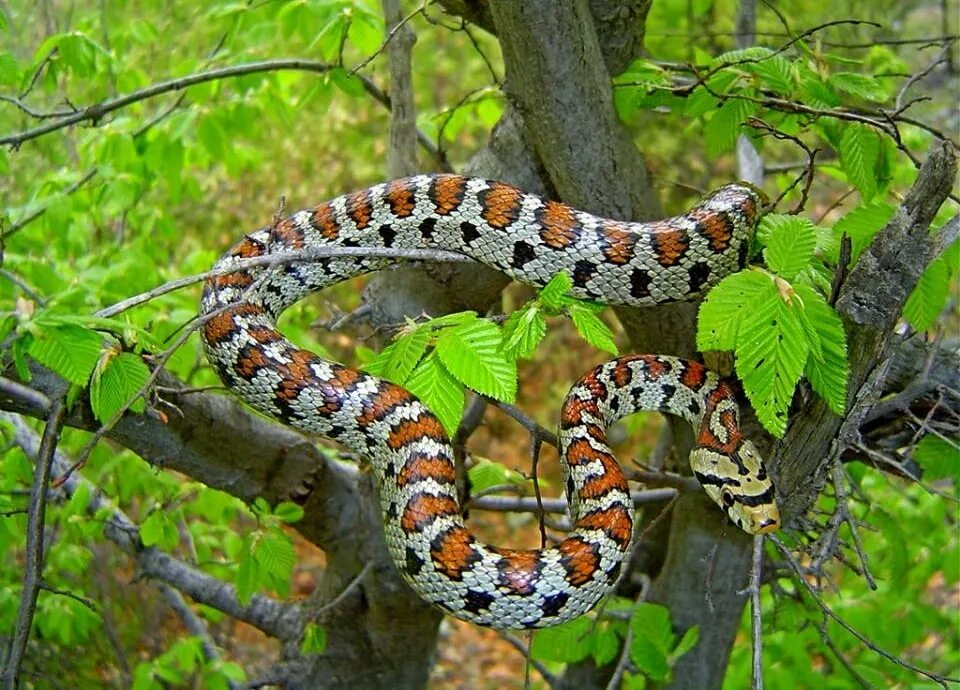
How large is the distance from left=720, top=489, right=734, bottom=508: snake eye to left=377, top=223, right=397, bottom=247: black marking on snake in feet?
6.52

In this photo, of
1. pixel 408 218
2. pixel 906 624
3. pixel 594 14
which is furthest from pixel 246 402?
pixel 906 624

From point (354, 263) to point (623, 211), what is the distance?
4.45ft

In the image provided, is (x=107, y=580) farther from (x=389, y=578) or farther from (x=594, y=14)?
(x=594, y=14)

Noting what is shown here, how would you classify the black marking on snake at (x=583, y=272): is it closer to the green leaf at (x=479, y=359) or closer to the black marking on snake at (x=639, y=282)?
the black marking on snake at (x=639, y=282)

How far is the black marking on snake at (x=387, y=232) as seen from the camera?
464 centimetres

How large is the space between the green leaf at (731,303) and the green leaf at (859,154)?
125cm

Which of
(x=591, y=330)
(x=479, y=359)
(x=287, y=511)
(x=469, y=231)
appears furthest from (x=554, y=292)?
(x=287, y=511)

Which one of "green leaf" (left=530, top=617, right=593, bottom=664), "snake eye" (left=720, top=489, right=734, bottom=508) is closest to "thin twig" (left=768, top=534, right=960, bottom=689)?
"snake eye" (left=720, top=489, right=734, bottom=508)

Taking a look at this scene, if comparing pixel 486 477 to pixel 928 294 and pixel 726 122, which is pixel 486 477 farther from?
pixel 928 294

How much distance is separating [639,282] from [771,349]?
4.25ft

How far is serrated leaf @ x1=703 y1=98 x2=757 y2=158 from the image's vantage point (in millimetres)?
4219

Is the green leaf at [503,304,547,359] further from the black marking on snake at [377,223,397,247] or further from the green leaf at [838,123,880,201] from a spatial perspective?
the green leaf at [838,123,880,201]

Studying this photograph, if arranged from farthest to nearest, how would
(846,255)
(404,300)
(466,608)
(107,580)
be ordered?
(107,580) < (404,300) < (466,608) < (846,255)

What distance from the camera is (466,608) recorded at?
3.86m
